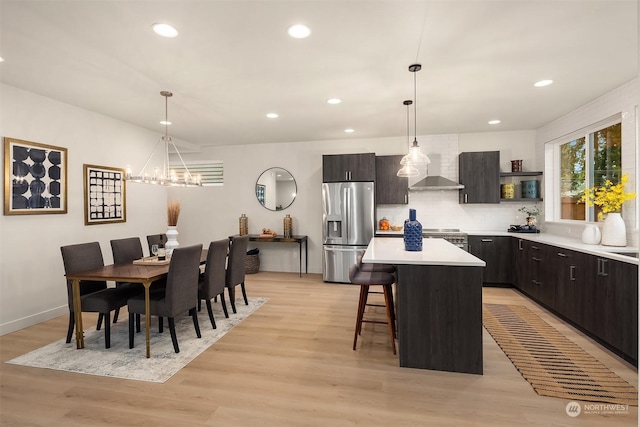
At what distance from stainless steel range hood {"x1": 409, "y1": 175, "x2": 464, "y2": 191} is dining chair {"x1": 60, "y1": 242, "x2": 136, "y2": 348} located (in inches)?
169

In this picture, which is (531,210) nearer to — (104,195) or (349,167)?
(349,167)

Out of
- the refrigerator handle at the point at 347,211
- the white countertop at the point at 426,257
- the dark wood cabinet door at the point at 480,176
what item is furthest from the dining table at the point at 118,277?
the dark wood cabinet door at the point at 480,176

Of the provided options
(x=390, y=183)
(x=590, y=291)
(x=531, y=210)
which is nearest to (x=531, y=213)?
(x=531, y=210)

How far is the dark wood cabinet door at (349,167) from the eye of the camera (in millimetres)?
5445

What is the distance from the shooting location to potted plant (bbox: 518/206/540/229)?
5.10 m

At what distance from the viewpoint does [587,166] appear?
14.0ft

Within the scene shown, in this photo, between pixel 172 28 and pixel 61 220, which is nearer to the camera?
pixel 172 28

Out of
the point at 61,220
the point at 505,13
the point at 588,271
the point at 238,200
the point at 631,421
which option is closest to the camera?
the point at 631,421

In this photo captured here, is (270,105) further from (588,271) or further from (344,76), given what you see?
(588,271)

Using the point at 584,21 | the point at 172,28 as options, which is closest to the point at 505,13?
the point at 584,21

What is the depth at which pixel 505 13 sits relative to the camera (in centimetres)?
215

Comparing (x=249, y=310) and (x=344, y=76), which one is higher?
(x=344, y=76)

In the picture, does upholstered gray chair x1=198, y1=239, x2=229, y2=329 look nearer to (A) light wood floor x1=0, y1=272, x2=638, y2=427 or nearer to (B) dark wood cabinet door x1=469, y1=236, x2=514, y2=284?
(A) light wood floor x1=0, y1=272, x2=638, y2=427

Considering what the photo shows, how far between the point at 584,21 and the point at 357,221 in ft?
12.1
